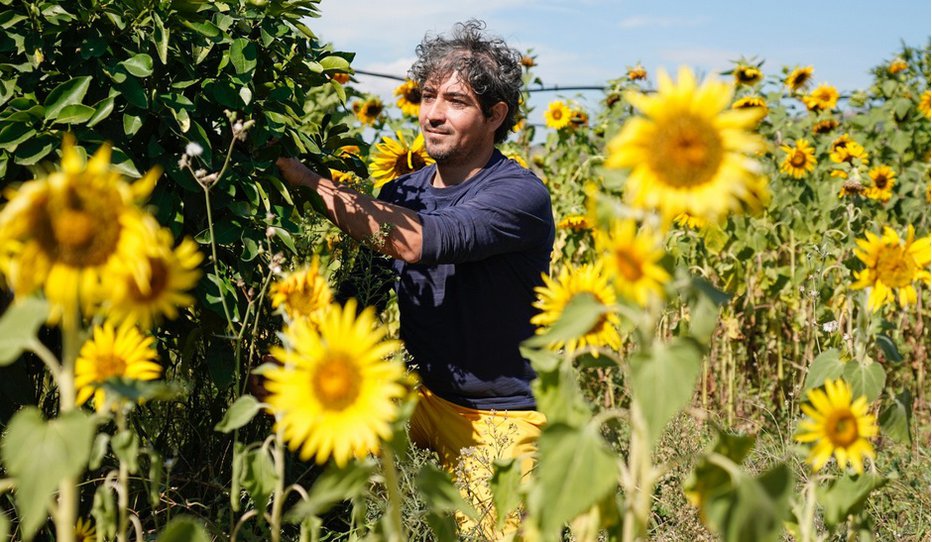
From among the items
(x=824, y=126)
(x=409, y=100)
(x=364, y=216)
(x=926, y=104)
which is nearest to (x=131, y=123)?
(x=364, y=216)

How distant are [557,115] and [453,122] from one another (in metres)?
2.83

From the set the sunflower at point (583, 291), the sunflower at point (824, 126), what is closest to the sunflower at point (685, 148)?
the sunflower at point (583, 291)

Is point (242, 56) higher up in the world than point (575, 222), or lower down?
higher up

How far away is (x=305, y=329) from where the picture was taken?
1104 millimetres

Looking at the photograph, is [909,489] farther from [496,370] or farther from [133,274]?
→ [133,274]

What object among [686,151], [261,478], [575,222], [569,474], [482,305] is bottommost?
[575,222]

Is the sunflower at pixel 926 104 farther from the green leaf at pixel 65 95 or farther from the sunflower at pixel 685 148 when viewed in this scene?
the sunflower at pixel 685 148

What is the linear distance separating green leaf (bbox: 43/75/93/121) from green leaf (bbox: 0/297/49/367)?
851 mm

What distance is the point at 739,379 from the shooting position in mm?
4078

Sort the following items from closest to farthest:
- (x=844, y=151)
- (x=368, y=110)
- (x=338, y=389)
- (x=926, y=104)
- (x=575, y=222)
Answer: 1. (x=338, y=389)
2. (x=575, y=222)
3. (x=844, y=151)
4. (x=368, y=110)
5. (x=926, y=104)

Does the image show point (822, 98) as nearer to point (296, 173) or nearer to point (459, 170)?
point (459, 170)

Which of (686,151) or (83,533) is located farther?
(83,533)

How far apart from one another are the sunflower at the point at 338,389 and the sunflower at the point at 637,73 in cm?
473

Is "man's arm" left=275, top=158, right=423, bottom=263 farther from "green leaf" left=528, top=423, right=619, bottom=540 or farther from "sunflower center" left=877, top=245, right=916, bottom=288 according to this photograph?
"green leaf" left=528, top=423, right=619, bottom=540
